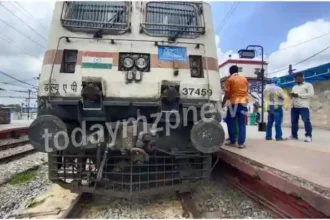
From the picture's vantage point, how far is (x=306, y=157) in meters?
4.52

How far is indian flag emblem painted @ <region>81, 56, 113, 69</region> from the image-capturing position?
3916 mm

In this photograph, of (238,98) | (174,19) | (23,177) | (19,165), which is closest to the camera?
(174,19)

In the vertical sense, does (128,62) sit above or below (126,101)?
above

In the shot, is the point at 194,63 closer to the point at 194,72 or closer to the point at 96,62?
the point at 194,72

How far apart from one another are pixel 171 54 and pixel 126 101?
920 millimetres

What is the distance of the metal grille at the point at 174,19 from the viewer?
13.7 feet

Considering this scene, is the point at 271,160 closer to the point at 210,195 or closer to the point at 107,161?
the point at 210,195

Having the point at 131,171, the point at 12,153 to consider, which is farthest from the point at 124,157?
the point at 12,153

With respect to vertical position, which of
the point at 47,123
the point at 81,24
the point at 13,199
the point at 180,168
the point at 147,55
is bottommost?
the point at 13,199

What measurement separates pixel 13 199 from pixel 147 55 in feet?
10.4

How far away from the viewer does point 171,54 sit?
13.4 feet

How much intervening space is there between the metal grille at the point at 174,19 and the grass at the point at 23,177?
164 inches

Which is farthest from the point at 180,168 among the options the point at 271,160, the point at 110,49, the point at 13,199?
the point at 13,199

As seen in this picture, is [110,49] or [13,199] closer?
[110,49]
